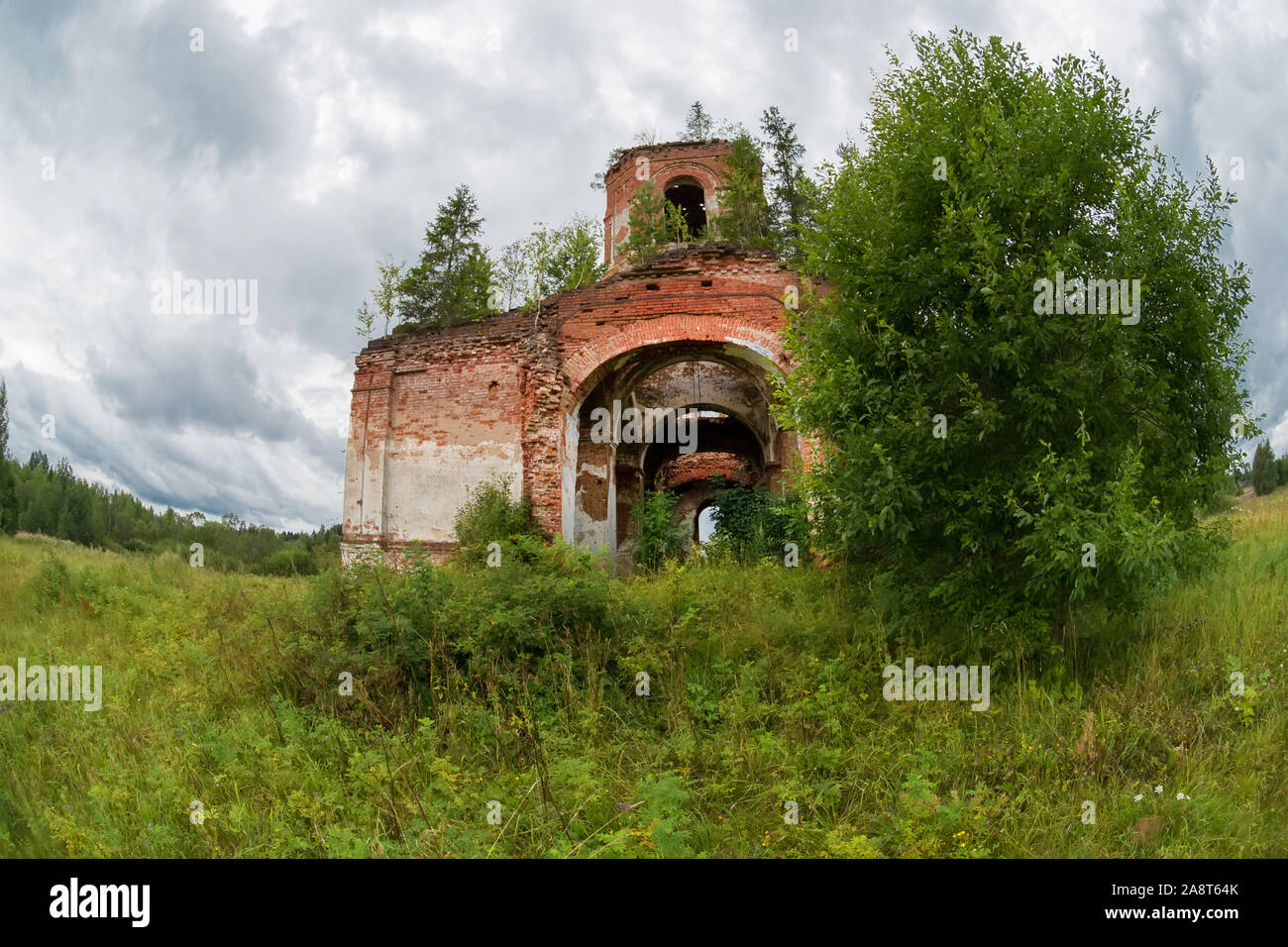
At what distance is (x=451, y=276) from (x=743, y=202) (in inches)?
416

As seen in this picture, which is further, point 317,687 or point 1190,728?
point 317,687

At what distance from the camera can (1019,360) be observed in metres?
5.09

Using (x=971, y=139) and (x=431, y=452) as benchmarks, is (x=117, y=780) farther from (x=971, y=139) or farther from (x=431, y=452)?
(x=431, y=452)

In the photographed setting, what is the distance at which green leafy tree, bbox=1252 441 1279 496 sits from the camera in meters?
19.6

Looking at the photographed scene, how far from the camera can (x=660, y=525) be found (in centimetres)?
1554

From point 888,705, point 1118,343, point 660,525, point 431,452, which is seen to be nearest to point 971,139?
point 1118,343

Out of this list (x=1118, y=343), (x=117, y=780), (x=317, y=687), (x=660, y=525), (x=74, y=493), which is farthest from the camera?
(x=74, y=493)

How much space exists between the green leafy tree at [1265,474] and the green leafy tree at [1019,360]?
17694mm

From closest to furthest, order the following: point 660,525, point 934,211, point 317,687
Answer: point 317,687 < point 934,211 < point 660,525

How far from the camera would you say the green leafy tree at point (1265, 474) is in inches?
773

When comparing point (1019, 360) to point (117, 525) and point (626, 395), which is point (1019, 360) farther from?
point (117, 525)

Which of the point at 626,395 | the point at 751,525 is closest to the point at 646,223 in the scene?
the point at 626,395

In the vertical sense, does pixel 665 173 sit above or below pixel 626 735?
above
